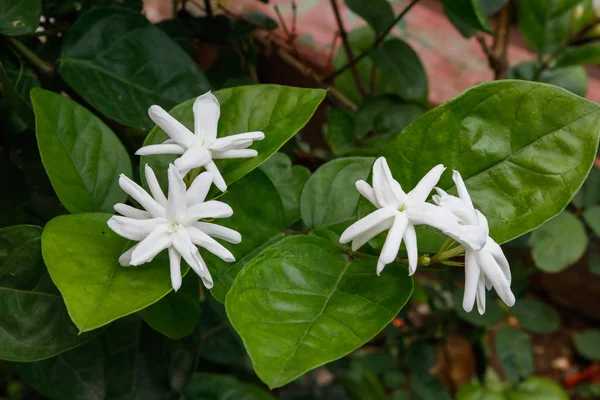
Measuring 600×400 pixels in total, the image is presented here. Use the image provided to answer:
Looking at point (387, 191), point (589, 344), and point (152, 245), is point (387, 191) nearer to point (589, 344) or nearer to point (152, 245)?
point (152, 245)

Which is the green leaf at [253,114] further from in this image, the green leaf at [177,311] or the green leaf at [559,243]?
the green leaf at [559,243]

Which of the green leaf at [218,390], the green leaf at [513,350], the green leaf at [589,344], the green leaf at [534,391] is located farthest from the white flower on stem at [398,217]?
the green leaf at [589,344]

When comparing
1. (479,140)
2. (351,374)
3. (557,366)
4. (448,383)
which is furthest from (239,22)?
(557,366)

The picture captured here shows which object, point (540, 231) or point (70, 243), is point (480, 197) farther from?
point (540, 231)

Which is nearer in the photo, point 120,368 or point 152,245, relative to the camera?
point 152,245

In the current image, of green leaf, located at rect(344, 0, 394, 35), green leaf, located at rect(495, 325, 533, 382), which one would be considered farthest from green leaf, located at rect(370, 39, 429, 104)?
green leaf, located at rect(495, 325, 533, 382)

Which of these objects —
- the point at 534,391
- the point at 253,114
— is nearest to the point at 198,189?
the point at 253,114

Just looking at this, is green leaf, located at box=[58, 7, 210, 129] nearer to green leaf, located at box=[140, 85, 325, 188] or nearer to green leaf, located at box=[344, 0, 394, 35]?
green leaf, located at box=[140, 85, 325, 188]
